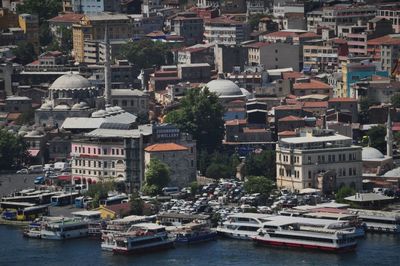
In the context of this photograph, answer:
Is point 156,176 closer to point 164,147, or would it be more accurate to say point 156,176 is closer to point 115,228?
point 164,147

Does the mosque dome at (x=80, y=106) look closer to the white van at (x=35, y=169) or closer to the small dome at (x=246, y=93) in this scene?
the white van at (x=35, y=169)

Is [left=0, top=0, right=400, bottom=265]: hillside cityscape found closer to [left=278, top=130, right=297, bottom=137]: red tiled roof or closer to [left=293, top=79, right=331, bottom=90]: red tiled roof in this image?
[left=293, top=79, right=331, bottom=90]: red tiled roof

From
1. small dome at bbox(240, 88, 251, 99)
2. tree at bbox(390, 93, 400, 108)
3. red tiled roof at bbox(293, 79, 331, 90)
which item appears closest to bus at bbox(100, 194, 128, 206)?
small dome at bbox(240, 88, 251, 99)

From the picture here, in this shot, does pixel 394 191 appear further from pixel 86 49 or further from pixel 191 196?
pixel 86 49

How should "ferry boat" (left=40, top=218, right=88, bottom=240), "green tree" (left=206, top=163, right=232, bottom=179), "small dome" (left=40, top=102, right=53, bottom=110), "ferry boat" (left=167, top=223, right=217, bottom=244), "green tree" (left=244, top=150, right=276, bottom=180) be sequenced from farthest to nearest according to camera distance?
"small dome" (left=40, top=102, right=53, bottom=110) → "green tree" (left=206, top=163, right=232, bottom=179) → "green tree" (left=244, top=150, right=276, bottom=180) → "ferry boat" (left=40, top=218, right=88, bottom=240) → "ferry boat" (left=167, top=223, right=217, bottom=244)

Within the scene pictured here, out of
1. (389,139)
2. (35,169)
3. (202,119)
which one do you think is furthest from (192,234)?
(202,119)

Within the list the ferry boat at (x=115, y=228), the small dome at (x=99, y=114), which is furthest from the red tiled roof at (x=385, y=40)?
the ferry boat at (x=115, y=228)

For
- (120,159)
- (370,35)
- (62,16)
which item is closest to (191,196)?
(120,159)
